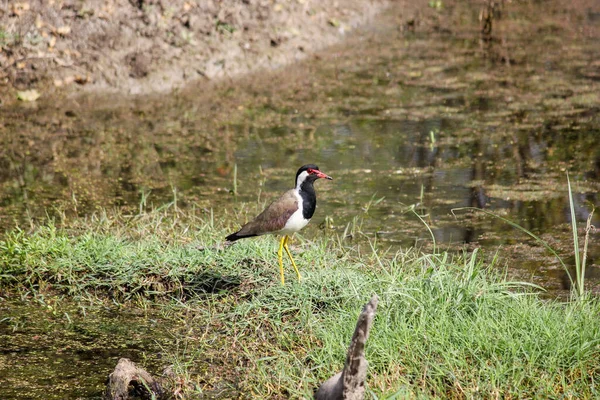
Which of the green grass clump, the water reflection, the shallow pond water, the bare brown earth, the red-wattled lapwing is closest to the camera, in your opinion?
the green grass clump

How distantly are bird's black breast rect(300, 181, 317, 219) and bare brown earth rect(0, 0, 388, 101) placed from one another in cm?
520

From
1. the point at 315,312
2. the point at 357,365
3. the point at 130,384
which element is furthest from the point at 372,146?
the point at 357,365

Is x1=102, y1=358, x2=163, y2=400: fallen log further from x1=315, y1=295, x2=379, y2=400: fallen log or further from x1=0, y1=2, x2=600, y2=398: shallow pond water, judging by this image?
x1=315, y1=295, x2=379, y2=400: fallen log

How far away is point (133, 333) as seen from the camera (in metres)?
5.12

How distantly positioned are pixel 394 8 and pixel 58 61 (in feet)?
18.6

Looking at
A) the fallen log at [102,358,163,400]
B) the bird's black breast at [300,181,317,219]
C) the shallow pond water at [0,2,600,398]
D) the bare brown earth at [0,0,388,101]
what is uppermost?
the bare brown earth at [0,0,388,101]

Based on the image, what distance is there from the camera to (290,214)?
5152 millimetres

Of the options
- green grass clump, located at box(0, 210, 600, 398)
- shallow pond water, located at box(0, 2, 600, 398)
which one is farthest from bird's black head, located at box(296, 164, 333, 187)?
shallow pond water, located at box(0, 2, 600, 398)

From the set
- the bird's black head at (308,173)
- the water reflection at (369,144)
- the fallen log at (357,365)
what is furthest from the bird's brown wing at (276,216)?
the fallen log at (357,365)

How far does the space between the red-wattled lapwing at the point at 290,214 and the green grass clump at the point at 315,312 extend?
30 cm

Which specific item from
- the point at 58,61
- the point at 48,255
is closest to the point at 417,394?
the point at 48,255

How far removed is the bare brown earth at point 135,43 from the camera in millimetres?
10062

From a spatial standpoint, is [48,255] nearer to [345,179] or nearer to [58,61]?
[345,179]

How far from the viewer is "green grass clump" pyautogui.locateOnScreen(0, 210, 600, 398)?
13.7 feet
